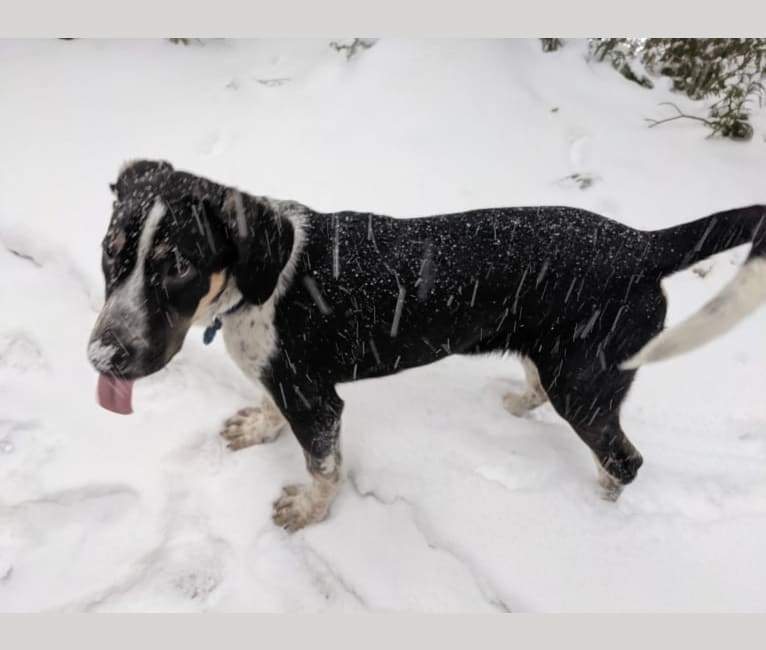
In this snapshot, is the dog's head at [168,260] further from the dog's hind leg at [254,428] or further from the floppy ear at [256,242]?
the dog's hind leg at [254,428]

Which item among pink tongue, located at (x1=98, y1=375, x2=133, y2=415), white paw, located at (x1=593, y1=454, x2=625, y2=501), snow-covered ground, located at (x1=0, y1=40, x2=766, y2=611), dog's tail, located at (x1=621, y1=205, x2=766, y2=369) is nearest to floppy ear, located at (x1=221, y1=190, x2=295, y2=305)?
pink tongue, located at (x1=98, y1=375, x2=133, y2=415)

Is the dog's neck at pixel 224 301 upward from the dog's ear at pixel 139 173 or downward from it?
downward

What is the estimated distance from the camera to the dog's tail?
6.40 feet

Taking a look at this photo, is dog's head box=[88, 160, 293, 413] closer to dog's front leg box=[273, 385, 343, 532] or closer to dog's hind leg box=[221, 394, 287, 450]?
dog's front leg box=[273, 385, 343, 532]

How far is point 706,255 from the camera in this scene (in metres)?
2.25

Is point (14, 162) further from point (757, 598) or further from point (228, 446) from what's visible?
point (757, 598)

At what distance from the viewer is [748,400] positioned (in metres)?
3.30

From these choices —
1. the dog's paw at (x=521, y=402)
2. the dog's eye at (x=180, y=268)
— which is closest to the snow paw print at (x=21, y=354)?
the dog's eye at (x=180, y=268)

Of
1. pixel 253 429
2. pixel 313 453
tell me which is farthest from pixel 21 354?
pixel 313 453

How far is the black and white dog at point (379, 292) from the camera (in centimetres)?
195

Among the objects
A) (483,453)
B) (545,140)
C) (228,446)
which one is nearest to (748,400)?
(483,453)

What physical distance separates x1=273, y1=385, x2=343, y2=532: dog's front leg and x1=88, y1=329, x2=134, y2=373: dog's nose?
2.13 ft

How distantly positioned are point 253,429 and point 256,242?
128 cm

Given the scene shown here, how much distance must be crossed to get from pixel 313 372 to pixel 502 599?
52.0 inches
